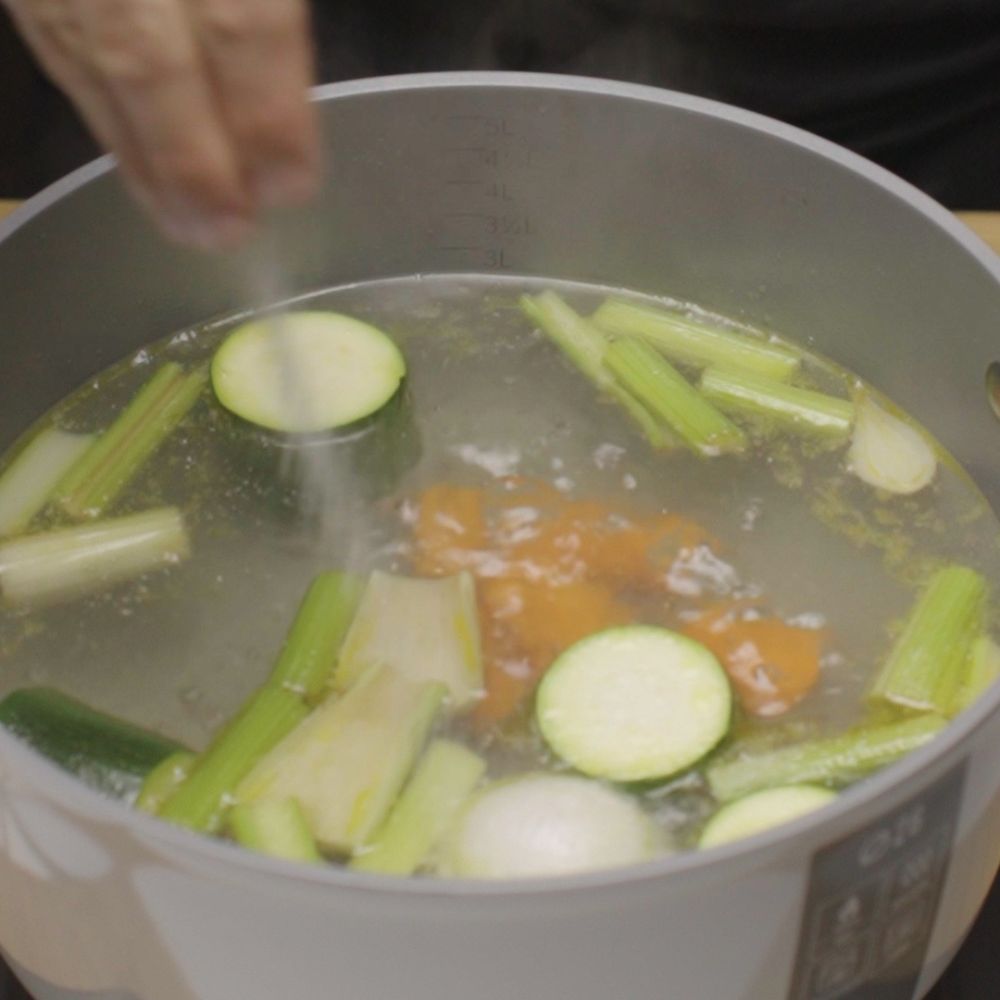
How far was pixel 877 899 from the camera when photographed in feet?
2.45

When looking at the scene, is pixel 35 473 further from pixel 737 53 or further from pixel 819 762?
pixel 737 53

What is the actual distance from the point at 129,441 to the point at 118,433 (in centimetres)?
1

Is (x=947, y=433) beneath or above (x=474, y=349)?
beneath

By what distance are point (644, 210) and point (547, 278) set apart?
118mm

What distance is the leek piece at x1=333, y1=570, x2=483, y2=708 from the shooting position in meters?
1.03

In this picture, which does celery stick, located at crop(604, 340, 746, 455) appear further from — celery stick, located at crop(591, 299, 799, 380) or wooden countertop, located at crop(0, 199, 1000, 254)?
wooden countertop, located at crop(0, 199, 1000, 254)

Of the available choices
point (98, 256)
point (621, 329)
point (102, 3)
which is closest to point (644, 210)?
point (621, 329)

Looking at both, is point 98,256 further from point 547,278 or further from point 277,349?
point 547,278

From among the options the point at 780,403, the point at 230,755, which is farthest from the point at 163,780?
the point at 780,403

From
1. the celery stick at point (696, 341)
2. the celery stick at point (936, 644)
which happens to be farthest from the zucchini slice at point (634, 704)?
the celery stick at point (696, 341)

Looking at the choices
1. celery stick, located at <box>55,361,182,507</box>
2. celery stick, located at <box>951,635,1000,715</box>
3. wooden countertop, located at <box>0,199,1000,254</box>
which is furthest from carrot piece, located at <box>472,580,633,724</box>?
wooden countertop, located at <box>0,199,1000,254</box>

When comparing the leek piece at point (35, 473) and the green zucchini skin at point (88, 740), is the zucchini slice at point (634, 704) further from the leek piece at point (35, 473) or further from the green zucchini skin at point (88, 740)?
the leek piece at point (35, 473)

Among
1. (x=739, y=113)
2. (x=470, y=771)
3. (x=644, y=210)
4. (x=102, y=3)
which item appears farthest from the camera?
(x=644, y=210)

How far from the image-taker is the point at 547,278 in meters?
1.41
